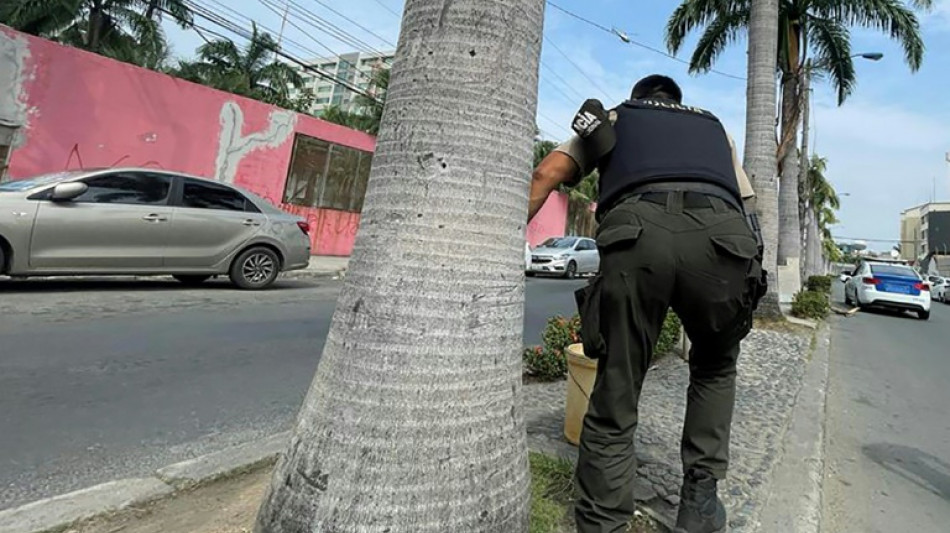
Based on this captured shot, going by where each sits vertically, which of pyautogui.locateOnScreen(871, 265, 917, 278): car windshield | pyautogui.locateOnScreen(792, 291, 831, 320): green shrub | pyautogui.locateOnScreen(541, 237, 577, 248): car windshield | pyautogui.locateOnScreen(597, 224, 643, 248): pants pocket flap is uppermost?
pyautogui.locateOnScreen(541, 237, 577, 248): car windshield

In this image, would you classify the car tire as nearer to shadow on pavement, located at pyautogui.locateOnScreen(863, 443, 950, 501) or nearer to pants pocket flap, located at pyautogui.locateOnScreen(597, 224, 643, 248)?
pants pocket flap, located at pyautogui.locateOnScreen(597, 224, 643, 248)

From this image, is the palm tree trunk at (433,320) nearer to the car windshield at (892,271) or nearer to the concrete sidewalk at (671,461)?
the concrete sidewalk at (671,461)

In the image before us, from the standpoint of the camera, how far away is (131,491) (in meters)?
2.26

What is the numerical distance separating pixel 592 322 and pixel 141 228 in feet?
22.8

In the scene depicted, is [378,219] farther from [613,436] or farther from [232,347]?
[232,347]

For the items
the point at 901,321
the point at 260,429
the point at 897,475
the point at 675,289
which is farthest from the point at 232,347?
the point at 901,321

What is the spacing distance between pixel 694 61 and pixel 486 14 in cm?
1567

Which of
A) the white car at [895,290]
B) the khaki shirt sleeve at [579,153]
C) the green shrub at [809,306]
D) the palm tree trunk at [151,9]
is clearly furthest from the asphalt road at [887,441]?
the palm tree trunk at [151,9]

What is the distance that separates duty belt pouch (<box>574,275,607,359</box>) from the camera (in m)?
2.00

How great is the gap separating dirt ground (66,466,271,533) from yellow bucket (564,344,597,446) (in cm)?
166

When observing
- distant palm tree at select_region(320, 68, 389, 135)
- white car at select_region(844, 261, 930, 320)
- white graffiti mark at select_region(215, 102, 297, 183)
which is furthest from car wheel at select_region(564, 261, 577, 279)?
white graffiti mark at select_region(215, 102, 297, 183)

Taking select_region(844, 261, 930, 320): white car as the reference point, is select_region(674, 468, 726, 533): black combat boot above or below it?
below

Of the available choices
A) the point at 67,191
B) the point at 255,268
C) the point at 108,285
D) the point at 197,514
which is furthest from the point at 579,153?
the point at 108,285

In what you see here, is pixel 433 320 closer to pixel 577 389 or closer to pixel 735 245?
pixel 735 245
